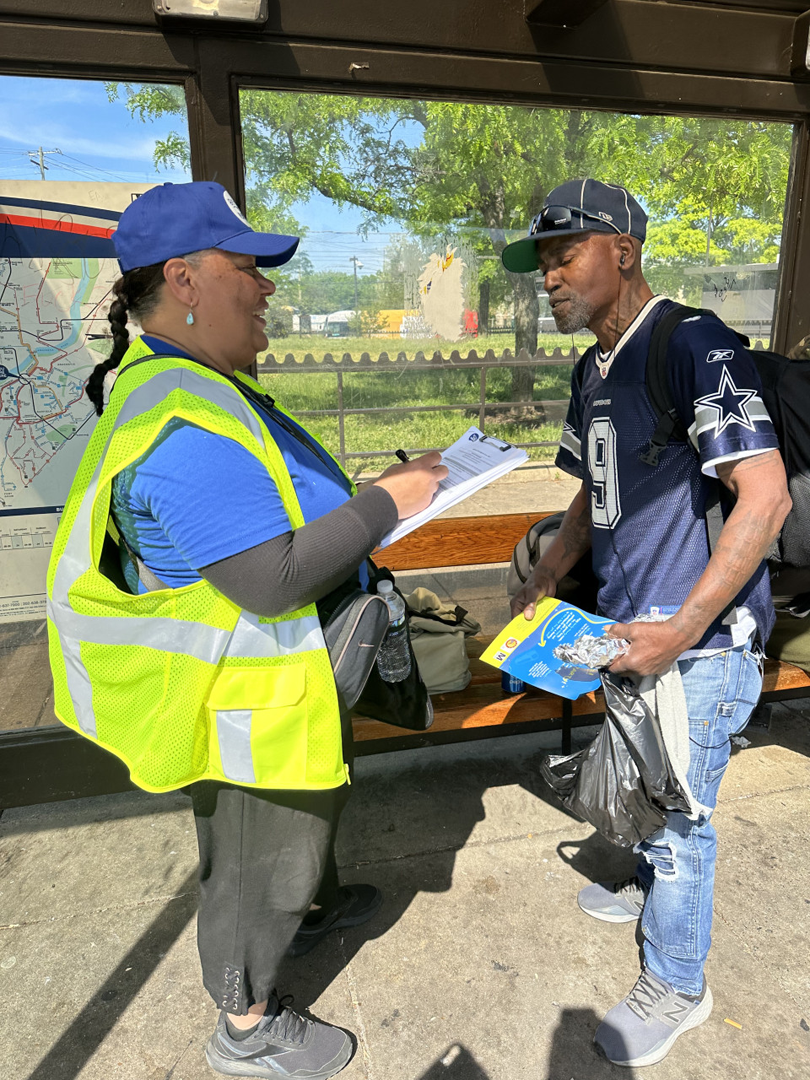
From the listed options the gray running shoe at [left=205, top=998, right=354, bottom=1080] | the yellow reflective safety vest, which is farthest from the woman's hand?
the gray running shoe at [left=205, top=998, right=354, bottom=1080]

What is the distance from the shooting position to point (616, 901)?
7.93 ft

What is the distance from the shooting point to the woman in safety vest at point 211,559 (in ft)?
4.38

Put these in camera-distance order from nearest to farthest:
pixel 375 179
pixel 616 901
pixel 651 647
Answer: pixel 651 647, pixel 616 901, pixel 375 179

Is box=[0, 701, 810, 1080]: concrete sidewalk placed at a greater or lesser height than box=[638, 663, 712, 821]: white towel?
lesser

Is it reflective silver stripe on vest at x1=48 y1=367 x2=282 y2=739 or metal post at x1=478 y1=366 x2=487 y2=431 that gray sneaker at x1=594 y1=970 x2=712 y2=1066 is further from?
metal post at x1=478 y1=366 x2=487 y2=431

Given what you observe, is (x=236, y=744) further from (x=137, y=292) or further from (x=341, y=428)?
(x=341, y=428)

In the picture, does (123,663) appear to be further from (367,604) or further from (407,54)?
(407,54)

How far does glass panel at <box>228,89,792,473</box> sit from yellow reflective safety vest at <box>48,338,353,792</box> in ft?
6.69

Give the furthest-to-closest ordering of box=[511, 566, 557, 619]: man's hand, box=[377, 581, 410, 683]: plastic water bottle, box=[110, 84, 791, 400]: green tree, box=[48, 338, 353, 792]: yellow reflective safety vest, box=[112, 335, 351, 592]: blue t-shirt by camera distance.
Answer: box=[110, 84, 791, 400]: green tree, box=[511, 566, 557, 619]: man's hand, box=[377, 581, 410, 683]: plastic water bottle, box=[48, 338, 353, 792]: yellow reflective safety vest, box=[112, 335, 351, 592]: blue t-shirt

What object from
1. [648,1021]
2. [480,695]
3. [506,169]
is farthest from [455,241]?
[648,1021]

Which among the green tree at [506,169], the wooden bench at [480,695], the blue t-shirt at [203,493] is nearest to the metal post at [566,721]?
the wooden bench at [480,695]

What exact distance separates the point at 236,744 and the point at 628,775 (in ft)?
3.33

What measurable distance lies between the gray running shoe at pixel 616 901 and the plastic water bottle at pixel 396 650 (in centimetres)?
118

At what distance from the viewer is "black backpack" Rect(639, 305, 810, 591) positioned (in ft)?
5.53
